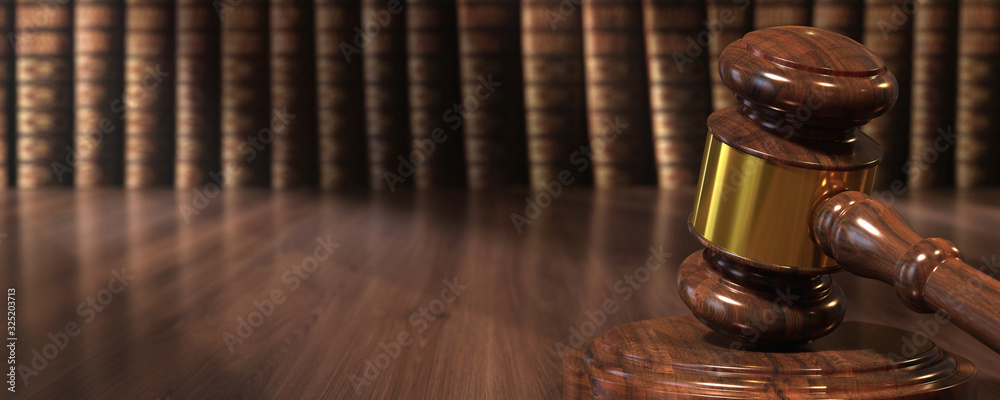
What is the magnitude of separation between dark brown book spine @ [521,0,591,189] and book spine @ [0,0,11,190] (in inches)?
39.6

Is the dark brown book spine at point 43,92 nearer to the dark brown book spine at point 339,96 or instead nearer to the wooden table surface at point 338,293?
the wooden table surface at point 338,293

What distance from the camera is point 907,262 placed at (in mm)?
301

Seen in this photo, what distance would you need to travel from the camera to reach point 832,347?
0.39m

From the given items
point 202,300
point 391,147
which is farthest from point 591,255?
point 391,147

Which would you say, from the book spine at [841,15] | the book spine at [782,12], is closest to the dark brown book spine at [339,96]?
the book spine at [782,12]

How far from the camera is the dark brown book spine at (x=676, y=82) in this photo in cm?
152

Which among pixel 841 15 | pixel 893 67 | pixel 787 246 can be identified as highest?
pixel 841 15

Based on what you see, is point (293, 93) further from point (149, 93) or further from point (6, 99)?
point (6, 99)

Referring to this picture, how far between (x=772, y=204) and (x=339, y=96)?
1.29 metres

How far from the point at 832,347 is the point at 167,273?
24.6 inches

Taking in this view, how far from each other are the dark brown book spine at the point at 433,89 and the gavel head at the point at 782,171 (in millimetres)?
1185

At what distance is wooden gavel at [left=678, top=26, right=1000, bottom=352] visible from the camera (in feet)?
1.06

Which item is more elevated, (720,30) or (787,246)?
(720,30)

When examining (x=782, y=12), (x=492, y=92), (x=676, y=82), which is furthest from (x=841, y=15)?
(x=492, y=92)
